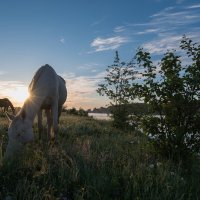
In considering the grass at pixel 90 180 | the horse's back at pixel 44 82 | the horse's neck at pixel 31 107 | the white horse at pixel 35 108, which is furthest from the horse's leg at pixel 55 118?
the grass at pixel 90 180

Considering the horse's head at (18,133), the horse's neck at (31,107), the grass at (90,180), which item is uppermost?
the horse's neck at (31,107)

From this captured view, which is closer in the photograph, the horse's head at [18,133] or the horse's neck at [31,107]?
the horse's head at [18,133]

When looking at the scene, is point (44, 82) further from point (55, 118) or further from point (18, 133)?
point (18, 133)

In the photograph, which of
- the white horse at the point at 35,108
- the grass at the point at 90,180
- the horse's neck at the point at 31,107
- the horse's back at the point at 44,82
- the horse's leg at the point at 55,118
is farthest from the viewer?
the horse's leg at the point at 55,118

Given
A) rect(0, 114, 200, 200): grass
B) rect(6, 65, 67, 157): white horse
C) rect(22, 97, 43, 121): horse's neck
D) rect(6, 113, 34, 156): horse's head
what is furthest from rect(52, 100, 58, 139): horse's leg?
rect(0, 114, 200, 200): grass

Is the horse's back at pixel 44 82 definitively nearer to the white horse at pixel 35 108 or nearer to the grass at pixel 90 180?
the white horse at pixel 35 108

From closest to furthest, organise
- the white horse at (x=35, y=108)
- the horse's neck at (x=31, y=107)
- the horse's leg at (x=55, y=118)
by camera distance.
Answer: the white horse at (x=35, y=108), the horse's neck at (x=31, y=107), the horse's leg at (x=55, y=118)

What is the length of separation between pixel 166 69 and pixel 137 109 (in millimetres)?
1510

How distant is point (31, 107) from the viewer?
9.42 meters

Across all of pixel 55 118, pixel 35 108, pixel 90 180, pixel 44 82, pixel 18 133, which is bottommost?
pixel 90 180

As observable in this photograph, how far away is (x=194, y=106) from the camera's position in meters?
8.34

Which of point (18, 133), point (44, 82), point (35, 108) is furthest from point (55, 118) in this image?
point (18, 133)

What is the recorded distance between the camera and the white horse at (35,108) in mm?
8477

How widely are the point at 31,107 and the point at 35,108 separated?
0.19 m
